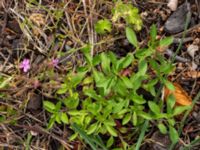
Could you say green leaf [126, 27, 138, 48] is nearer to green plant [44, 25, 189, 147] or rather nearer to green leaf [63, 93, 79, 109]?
green plant [44, 25, 189, 147]

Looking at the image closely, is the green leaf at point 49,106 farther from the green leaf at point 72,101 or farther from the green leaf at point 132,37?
the green leaf at point 132,37

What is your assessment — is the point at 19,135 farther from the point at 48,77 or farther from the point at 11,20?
the point at 11,20

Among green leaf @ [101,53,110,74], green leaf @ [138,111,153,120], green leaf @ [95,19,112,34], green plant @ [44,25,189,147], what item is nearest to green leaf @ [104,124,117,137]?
green plant @ [44,25,189,147]

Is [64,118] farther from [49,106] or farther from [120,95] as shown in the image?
[120,95]

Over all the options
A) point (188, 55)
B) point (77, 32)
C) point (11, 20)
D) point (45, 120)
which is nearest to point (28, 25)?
point (11, 20)

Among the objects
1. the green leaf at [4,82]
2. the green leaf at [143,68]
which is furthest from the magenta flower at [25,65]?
the green leaf at [143,68]

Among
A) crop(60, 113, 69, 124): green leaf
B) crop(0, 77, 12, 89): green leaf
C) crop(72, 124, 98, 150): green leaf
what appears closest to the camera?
crop(72, 124, 98, 150): green leaf
